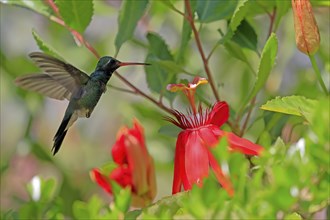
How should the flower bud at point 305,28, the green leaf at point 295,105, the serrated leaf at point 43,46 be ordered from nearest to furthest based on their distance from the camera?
the green leaf at point 295,105, the flower bud at point 305,28, the serrated leaf at point 43,46

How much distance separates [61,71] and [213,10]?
0.67 ft

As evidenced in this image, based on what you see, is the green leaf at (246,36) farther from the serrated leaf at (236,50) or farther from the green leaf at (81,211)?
the green leaf at (81,211)

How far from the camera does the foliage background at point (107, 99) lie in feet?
4.82

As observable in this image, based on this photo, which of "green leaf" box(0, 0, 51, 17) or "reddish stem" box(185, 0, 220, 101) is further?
"green leaf" box(0, 0, 51, 17)

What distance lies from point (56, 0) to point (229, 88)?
0.75 meters

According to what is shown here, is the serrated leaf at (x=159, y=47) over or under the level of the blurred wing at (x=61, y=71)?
over

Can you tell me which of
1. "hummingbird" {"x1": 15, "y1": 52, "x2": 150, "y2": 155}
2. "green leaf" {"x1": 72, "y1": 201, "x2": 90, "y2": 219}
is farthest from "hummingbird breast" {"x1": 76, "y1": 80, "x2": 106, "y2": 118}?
"green leaf" {"x1": 72, "y1": 201, "x2": 90, "y2": 219}

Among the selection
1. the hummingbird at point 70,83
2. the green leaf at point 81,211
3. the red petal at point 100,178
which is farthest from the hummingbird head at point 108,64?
the green leaf at point 81,211

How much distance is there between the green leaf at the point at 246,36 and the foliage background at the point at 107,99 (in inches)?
6.5

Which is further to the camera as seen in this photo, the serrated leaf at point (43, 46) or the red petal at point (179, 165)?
the serrated leaf at point (43, 46)

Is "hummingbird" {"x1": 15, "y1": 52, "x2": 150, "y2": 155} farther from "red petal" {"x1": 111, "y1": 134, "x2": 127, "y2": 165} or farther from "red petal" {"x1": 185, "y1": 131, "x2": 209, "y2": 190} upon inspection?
"red petal" {"x1": 185, "y1": 131, "x2": 209, "y2": 190}

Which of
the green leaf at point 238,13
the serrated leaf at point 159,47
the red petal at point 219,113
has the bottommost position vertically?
the serrated leaf at point 159,47

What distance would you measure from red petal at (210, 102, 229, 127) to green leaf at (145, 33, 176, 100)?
0.23m

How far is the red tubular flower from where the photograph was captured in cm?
104
